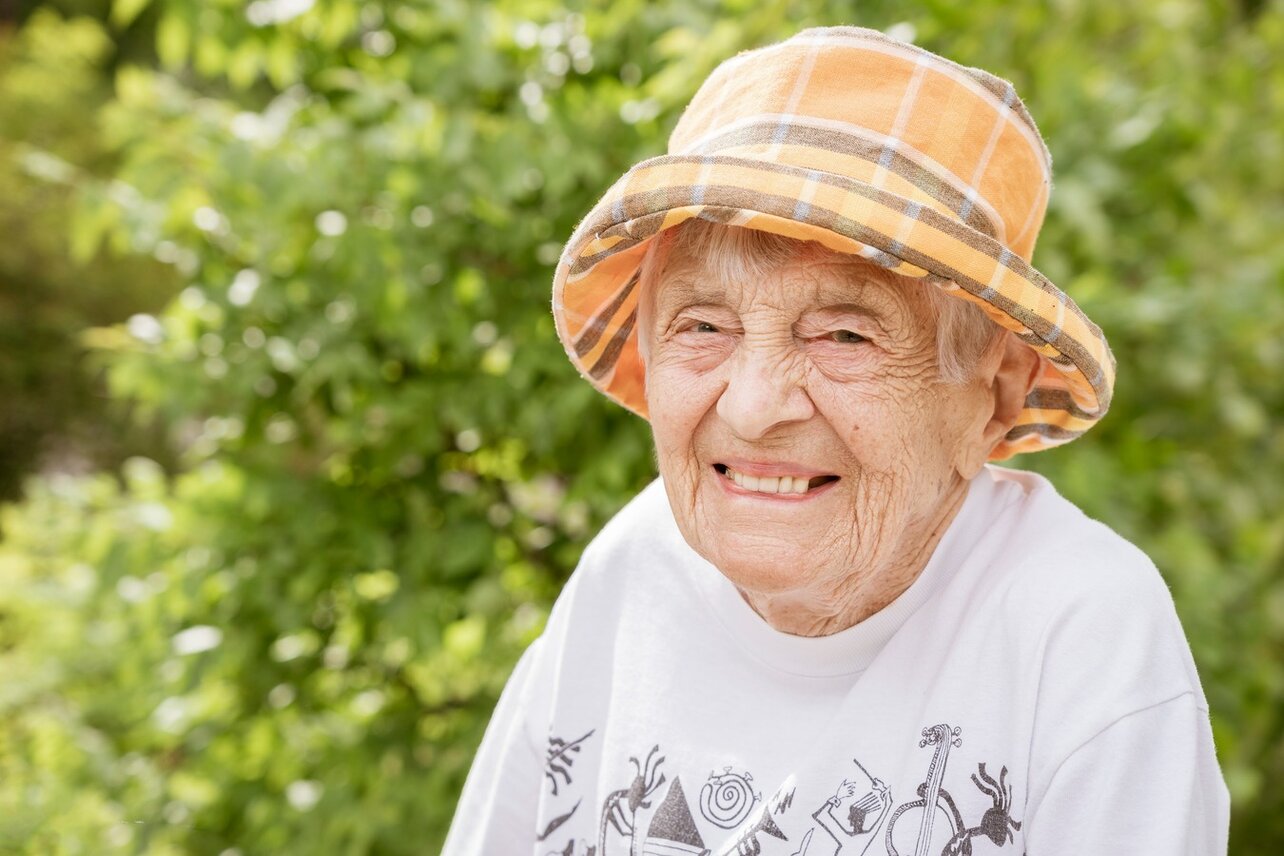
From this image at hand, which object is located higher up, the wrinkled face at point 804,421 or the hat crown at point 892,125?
the hat crown at point 892,125

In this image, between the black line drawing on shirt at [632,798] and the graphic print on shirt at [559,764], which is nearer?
the black line drawing on shirt at [632,798]

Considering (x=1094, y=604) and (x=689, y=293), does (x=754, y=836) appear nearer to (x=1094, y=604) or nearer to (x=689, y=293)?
(x=1094, y=604)

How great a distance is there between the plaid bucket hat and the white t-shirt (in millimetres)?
254

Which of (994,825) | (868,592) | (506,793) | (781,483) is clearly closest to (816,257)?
(781,483)

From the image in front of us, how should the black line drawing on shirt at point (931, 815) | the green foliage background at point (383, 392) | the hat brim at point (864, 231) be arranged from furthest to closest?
1. the green foliage background at point (383, 392)
2. the black line drawing on shirt at point (931, 815)
3. the hat brim at point (864, 231)

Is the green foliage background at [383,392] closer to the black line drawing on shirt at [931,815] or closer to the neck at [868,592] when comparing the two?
the neck at [868,592]

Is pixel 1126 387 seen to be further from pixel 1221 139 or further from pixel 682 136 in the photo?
pixel 682 136

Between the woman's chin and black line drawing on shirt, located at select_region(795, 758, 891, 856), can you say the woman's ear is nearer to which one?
the woman's chin

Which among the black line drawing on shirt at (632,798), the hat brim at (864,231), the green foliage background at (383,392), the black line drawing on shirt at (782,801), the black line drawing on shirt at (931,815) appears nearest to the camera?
the hat brim at (864,231)

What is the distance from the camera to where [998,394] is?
4.94 ft

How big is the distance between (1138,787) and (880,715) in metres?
0.28

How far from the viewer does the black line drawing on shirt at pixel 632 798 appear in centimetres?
154

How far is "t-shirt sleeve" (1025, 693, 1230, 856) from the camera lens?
4.09 feet

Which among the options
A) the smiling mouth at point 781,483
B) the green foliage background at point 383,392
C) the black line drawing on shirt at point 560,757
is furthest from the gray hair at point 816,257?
the green foliage background at point 383,392
